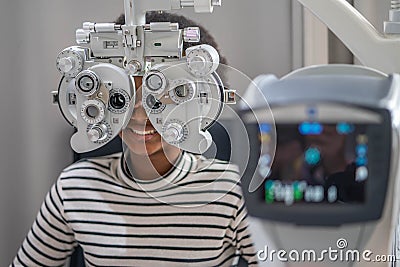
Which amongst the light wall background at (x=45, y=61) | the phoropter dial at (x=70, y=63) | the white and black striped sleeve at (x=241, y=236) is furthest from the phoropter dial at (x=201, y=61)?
the light wall background at (x=45, y=61)

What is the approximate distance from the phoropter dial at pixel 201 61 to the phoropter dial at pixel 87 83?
3.3 inches

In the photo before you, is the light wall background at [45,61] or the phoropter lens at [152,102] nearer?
the phoropter lens at [152,102]

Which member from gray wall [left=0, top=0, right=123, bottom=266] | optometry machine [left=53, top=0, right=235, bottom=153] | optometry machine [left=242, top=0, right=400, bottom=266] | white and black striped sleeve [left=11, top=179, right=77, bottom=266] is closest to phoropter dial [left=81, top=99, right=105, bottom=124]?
optometry machine [left=53, top=0, right=235, bottom=153]

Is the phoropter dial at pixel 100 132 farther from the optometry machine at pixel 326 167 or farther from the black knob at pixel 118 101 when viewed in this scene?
the optometry machine at pixel 326 167

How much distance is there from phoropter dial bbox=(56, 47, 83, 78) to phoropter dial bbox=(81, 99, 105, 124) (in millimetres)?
34

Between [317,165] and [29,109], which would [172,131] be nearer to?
[317,165]

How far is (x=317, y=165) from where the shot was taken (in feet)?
2.01

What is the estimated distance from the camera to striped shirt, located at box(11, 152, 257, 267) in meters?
0.94

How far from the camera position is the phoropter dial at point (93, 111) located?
63cm

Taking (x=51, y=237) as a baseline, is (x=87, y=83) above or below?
above

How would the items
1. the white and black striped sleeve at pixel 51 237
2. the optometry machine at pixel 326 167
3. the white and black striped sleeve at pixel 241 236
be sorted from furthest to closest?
the white and black striped sleeve at pixel 51 237 → the white and black striped sleeve at pixel 241 236 → the optometry machine at pixel 326 167

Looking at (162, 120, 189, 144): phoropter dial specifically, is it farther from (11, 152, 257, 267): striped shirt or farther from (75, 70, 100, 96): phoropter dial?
(11, 152, 257, 267): striped shirt

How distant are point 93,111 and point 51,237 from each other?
1.50ft

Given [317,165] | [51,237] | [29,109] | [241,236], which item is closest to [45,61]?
[29,109]
